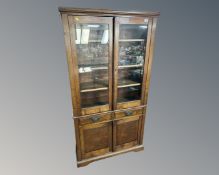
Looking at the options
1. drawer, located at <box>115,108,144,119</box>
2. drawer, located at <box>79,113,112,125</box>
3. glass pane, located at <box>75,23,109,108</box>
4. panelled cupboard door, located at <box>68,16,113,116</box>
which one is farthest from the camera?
drawer, located at <box>115,108,144,119</box>

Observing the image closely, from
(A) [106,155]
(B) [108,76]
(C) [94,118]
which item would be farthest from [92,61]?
(A) [106,155]

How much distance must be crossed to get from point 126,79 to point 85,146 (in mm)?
1123

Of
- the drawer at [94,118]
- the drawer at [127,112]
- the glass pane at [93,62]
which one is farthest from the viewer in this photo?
the drawer at [127,112]

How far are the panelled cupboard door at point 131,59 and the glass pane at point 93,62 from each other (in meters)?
0.16

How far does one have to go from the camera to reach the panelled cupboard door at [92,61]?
163 centimetres

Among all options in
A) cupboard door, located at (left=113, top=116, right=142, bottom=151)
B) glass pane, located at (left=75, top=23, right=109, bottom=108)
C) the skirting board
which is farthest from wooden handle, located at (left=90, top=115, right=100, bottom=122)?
the skirting board

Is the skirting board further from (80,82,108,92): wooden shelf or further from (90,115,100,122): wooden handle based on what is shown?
(80,82,108,92): wooden shelf

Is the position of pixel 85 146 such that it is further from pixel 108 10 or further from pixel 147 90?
pixel 108 10

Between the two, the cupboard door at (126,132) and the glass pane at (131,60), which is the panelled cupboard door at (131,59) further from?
the cupboard door at (126,132)

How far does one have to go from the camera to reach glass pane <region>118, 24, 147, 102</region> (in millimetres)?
1919

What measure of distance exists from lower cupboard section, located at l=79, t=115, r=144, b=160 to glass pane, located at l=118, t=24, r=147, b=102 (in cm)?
36

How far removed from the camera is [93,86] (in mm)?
2018

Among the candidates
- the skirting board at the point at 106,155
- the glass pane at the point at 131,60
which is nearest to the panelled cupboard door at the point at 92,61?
the glass pane at the point at 131,60

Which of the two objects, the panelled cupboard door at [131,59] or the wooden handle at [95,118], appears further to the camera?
the wooden handle at [95,118]
